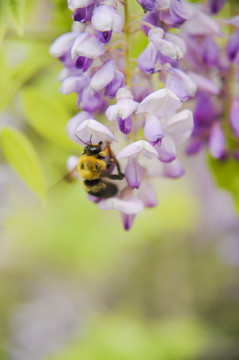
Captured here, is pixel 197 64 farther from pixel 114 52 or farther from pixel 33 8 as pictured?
pixel 33 8

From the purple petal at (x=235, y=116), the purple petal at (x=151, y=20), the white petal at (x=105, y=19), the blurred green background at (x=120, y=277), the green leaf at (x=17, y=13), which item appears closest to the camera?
the white petal at (x=105, y=19)

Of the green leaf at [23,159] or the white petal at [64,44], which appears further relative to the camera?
the green leaf at [23,159]

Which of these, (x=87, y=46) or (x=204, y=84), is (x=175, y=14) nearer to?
(x=87, y=46)

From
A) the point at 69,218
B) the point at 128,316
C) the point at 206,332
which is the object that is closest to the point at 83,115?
the point at 69,218

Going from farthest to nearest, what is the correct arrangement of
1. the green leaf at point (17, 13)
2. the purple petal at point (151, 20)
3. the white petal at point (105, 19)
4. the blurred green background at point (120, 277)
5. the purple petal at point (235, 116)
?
the blurred green background at point (120, 277)
the purple petal at point (235, 116)
the green leaf at point (17, 13)
the purple petal at point (151, 20)
the white petal at point (105, 19)

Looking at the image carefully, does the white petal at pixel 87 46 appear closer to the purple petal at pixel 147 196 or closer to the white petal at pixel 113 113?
the white petal at pixel 113 113

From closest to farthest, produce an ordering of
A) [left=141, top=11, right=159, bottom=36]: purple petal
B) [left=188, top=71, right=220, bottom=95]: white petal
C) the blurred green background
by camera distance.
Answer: [left=141, top=11, right=159, bottom=36]: purple petal < [left=188, top=71, right=220, bottom=95]: white petal < the blurred green background

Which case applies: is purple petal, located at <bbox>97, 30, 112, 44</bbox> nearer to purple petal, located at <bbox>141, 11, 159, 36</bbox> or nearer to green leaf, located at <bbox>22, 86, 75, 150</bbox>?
purple petal, located at <bbox>141, 11, 159, 36</bbox>

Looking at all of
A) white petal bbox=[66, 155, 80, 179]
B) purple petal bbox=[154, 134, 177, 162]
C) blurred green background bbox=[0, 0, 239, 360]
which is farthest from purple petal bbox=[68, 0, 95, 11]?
blurred green background bbox=[0, 0, 239, 360]

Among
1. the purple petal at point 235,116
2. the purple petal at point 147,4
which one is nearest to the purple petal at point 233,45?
the purple petal at point 235,116
